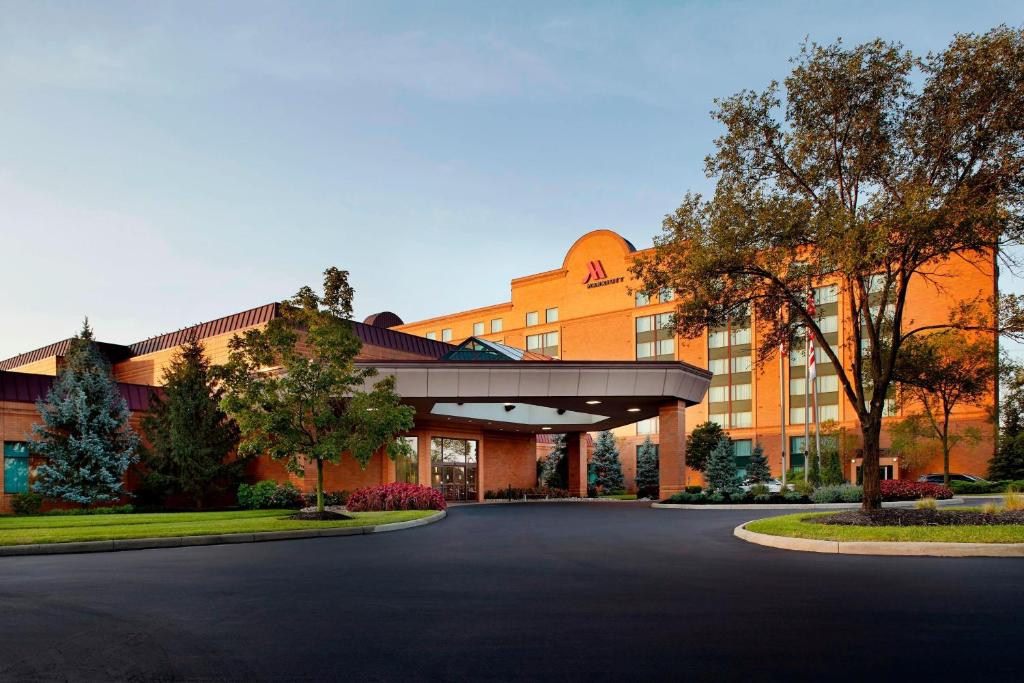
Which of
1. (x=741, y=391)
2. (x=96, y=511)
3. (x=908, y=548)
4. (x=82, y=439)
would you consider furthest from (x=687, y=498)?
(x=741, y=391)

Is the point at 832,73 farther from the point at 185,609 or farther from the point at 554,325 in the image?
the point at 554,325

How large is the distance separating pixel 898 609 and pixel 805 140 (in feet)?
45.6

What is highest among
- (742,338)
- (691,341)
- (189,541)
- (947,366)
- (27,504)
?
(742,338)

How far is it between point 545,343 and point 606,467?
28.6 meters

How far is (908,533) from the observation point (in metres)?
15.2

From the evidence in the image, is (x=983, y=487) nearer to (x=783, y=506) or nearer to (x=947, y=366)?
(x=947, y=366)

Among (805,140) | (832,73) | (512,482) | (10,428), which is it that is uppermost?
(832,73)

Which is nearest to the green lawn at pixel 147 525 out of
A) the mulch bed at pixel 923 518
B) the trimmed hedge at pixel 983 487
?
the mulch bed at pixel 923 518

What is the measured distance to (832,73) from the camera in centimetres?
1919

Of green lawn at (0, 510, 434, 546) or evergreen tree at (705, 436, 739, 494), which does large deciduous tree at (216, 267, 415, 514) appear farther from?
evergreen tree at (705, 436, 739, 494)

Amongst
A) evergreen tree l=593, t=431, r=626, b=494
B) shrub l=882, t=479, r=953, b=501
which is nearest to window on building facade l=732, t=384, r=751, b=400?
evergreen tree l=593, t=431, r=626, b=494

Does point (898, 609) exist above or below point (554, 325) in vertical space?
below

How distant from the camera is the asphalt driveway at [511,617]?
6289 mm

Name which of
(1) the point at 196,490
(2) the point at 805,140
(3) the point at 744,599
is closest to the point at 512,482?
(1) the point at 196,490
